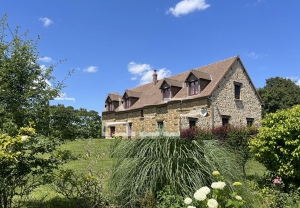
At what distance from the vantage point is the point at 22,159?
3.63m

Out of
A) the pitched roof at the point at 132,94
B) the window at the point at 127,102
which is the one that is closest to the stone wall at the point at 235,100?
the pitched roof at the point at 132,94

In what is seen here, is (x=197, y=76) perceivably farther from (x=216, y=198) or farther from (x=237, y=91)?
(x=216, y=198)

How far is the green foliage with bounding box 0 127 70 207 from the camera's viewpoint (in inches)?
125

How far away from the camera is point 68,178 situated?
13.1ft

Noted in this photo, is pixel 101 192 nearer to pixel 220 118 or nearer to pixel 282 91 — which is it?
pixel 220 118

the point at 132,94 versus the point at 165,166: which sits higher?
the point at 132,94

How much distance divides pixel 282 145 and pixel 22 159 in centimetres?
544

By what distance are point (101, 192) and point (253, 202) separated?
2440mm

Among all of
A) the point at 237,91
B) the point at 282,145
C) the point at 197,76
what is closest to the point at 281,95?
the point at 237,91

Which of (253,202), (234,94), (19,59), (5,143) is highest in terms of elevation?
(234,94)

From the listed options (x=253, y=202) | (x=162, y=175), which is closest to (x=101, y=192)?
(x=162, y=175)

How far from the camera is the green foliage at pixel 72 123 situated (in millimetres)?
4008

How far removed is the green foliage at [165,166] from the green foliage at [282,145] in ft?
7.76

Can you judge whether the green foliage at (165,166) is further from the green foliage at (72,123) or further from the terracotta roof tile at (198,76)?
the terracotta roof tile at (198,76)
